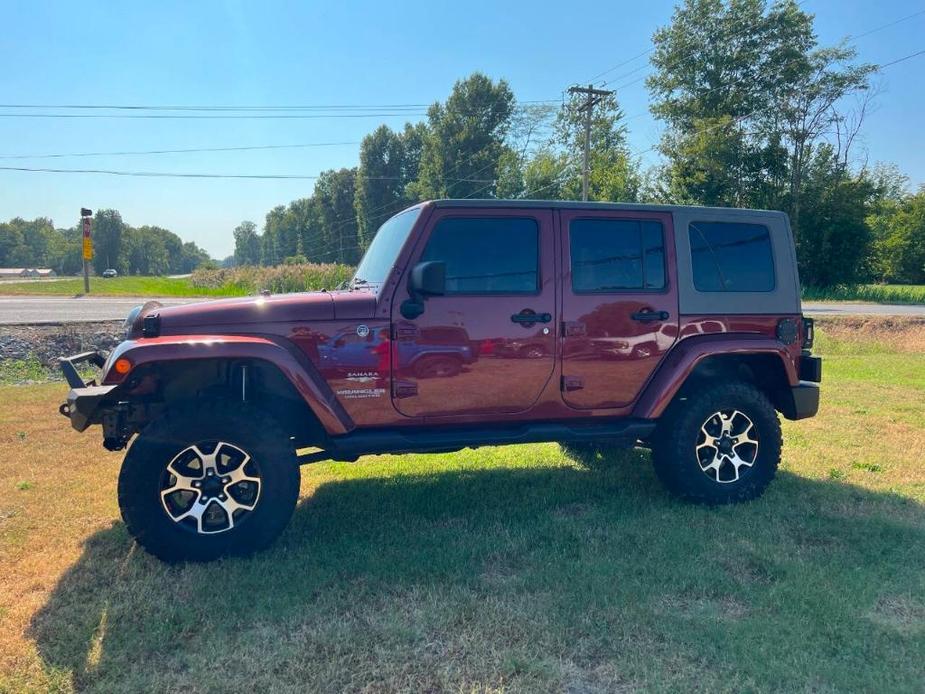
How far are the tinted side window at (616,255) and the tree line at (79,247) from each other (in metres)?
96.1

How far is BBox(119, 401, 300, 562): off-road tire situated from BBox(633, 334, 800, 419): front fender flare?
2.28m

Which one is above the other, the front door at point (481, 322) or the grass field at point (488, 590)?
the front door at point (481, 322)

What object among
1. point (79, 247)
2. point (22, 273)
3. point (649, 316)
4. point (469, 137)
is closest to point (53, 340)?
point (649, 316)

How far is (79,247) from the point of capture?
313 ft

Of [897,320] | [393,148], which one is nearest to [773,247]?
[897,320]

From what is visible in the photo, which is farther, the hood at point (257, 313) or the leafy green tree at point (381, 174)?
the leafy green tree at point (381, 174)

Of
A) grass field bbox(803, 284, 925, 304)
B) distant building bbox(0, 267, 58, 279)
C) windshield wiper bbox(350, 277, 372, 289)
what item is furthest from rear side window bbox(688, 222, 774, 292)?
distant building bbox(0, 267, 58, 279)

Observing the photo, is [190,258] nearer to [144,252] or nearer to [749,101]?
[144,252]

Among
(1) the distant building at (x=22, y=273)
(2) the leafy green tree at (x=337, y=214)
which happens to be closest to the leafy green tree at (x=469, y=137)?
(2) the leafy green tree at (x=337, y=214)

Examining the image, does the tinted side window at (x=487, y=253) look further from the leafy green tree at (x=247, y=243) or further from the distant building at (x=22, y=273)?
the leafy green tree at (x=247, y=243)

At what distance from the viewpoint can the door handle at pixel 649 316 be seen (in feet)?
13.0

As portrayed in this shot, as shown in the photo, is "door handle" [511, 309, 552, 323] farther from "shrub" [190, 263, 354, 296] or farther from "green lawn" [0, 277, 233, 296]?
"green lawn" [0, 277, 233, 296]

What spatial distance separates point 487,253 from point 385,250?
728mm

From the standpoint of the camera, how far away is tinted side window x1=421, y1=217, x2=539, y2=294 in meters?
3.73
